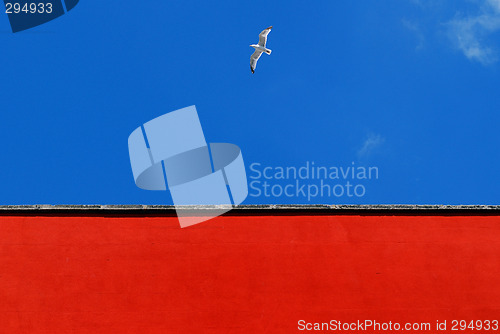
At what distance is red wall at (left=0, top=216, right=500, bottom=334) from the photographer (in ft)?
22.1

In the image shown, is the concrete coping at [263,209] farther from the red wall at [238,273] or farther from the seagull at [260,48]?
the seagull at [260,48]

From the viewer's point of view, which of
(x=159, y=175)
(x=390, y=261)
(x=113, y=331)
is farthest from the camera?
(x=159, y=175)

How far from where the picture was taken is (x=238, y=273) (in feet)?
22.9

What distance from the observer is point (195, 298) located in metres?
6.84

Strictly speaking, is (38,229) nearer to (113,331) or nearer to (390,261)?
(113,331)

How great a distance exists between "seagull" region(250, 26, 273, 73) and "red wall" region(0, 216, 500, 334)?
605 cm

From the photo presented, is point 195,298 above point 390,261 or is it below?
below

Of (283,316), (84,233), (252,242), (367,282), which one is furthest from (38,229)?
(367,282)

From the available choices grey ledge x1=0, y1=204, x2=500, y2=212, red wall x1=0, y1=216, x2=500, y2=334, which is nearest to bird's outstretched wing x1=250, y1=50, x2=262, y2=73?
grey ledge x1=0, y1=204, x2=500, y2=212

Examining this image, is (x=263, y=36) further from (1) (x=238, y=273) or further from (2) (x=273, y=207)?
(1) (x=238, y=273)

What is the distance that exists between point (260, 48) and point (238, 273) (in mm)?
7135

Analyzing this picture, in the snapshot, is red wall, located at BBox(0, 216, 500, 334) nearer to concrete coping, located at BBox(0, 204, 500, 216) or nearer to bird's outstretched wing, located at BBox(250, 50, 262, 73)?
concrete coping, located at BBox(0, 204, 500, 216)

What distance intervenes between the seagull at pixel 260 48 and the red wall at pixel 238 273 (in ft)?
19.8

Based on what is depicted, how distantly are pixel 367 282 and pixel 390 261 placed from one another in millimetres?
609
